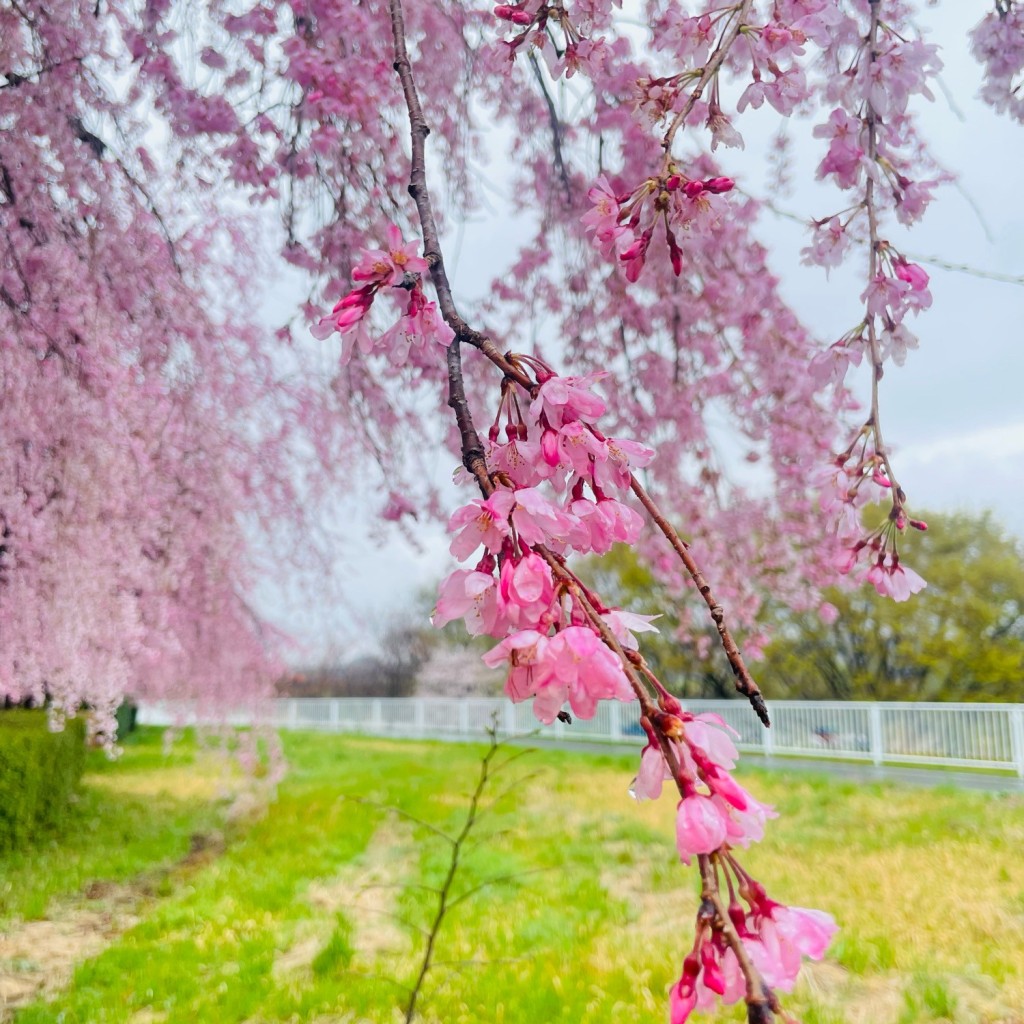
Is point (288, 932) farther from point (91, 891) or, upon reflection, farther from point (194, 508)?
point (194, 508)

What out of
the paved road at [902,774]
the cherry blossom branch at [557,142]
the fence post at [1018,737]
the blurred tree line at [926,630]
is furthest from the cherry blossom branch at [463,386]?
the blurred tree line at [926,630]

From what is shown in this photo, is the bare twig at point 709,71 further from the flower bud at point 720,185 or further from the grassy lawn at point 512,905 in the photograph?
the grassy lawn at point 512,905

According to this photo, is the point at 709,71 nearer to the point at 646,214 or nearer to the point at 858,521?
the point at 646,214

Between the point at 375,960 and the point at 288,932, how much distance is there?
1.87 feet

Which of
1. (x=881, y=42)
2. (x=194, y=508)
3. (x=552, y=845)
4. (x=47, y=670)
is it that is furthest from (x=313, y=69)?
(x=552, y=845)

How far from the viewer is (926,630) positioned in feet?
39.7

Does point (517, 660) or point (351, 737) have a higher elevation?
point (517, 660)

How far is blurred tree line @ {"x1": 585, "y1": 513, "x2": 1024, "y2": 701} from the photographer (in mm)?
11656

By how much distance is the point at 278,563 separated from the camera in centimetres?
578

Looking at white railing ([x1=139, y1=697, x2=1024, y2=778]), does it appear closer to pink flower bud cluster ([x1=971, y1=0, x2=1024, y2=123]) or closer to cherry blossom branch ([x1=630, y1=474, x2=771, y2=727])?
pink flower bud cluster ([x1=971, y1=0, x2=1024, y2=123])

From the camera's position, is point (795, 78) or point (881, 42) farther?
point (881, 42)

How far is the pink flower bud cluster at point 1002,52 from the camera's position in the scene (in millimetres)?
1774

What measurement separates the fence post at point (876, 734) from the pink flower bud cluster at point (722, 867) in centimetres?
1010

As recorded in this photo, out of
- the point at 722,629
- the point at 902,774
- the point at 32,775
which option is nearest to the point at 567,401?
the point at 722,629
